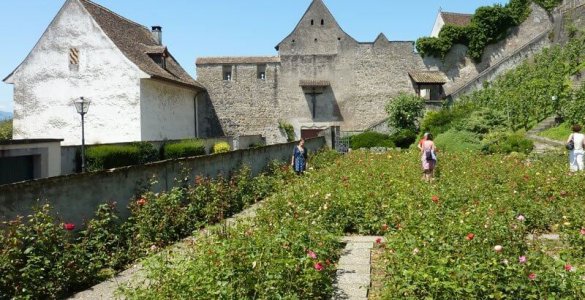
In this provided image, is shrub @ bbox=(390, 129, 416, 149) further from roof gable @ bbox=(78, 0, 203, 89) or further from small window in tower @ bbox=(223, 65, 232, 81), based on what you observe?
roof gable @ bbox=(78, 0, 203, 89)

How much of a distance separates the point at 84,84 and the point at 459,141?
55.7 ft

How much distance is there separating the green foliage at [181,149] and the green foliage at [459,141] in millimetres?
10121

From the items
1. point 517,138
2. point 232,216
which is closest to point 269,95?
point 517,138

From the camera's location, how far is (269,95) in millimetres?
34562

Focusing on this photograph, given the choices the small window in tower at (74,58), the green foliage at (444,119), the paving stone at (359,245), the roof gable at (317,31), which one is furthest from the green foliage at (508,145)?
the small window in tower at (74,58)

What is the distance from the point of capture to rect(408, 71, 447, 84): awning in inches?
1316

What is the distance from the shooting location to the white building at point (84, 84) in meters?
22.8

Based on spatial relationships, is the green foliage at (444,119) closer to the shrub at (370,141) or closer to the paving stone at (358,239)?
the shrub at (370,141)

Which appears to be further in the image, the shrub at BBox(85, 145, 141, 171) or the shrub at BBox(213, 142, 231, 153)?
the shrub at BBox(213, 142, 231, 153)

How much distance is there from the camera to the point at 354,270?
17.7ft

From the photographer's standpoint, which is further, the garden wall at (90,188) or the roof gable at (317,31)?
the roof gable at (317,31)

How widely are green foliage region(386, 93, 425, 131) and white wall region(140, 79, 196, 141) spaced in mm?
12537

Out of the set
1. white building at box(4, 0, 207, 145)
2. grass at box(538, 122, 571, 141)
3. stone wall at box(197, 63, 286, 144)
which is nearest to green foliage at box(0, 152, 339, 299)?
white building at box(4, 0, 207, 145)

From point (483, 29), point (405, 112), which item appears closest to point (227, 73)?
point (405, 112)
